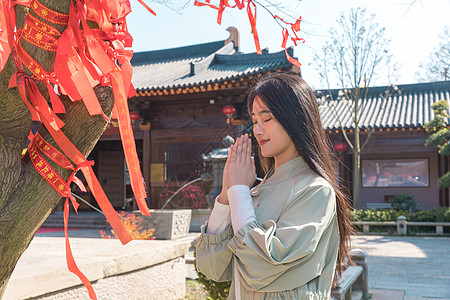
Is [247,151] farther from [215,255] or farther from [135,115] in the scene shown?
[135,115]

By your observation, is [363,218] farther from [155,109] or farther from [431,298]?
[431,298]

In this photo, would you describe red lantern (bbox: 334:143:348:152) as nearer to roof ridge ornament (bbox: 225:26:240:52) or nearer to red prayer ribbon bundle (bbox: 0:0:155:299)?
roof ridge ornament (bbox: 225:26:240:52)

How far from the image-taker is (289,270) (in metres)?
1.35

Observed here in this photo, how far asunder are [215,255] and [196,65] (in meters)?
12.6

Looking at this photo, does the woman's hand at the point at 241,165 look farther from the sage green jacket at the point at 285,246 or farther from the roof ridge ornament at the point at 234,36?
the roof ridge ornament at the point at 234,36

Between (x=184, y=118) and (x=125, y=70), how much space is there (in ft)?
36.5

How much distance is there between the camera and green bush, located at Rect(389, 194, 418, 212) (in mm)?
13820

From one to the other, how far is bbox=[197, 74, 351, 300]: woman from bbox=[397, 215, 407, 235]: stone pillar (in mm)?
11315

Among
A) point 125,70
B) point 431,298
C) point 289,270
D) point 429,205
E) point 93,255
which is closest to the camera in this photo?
point 289,270

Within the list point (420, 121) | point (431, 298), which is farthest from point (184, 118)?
point (431, 298)

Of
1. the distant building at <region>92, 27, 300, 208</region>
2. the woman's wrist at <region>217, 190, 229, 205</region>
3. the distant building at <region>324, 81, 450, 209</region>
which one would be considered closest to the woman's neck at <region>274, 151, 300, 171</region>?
the woman's wrist at <region>217, 190, 229, 205</region>

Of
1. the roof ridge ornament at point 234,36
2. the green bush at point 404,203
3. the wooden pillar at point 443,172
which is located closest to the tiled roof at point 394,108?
the wooden pillar at point 443,172

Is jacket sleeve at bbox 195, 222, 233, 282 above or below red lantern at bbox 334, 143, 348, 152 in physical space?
below

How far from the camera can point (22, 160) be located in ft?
4.93
